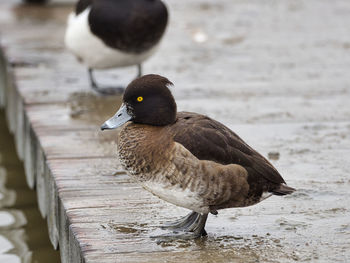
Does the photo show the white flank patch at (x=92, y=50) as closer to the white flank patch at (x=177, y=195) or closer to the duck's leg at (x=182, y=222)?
the duck's leg at (x=182, y=222)

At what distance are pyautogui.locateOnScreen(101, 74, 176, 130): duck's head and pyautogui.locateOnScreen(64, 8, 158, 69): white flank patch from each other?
2.33 m

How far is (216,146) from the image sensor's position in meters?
2.94

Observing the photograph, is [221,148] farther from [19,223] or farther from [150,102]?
[19,223]

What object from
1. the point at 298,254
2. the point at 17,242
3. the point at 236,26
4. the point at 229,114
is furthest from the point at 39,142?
the point at 236,26

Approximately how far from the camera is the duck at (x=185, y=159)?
286 cm

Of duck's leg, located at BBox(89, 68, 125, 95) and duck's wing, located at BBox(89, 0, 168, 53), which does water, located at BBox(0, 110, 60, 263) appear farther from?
duck's wing, located at BBox(89, 0, 168, 53)

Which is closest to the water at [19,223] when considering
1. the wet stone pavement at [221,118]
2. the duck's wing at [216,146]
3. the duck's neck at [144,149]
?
the wet stone pavement at [221,118]

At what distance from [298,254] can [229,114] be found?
2135 mm

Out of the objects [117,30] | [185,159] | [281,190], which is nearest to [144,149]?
[185,159]

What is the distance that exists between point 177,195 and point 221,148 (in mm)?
259

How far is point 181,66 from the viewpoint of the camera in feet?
20.8

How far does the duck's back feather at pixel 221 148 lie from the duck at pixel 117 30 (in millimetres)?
2289

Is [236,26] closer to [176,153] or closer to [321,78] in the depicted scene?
[321,78]

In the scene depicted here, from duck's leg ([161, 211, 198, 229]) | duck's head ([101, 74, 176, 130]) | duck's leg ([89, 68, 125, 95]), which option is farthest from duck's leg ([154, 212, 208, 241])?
duck's leg ([89, 68, 125, 95])
